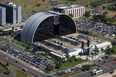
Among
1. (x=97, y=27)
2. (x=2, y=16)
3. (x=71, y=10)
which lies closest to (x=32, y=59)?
(x=2, y=16)

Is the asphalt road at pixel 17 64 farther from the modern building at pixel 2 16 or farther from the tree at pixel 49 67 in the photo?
the modern building at pixel 2 16

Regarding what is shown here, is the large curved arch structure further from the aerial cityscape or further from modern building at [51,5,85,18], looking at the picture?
modern building at [51,5,85,18]

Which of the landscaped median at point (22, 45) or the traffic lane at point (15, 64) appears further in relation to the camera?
the landscaped median at point (22, 45)

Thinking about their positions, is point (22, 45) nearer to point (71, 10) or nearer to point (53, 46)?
point (53, 46)

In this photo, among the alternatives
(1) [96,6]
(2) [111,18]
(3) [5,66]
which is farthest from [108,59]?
(1) [96,6]

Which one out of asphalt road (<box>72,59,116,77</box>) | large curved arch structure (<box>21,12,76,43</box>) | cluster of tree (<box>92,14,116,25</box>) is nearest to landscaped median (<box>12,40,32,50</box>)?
large curved arch structure (<box>21,12,76,43</box>)

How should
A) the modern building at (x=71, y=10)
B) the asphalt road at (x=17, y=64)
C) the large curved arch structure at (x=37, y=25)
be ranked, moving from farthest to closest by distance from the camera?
the modern building at (x=71, y=10)
the large curved arch structure at (x=37, y=25)
the asphalt road at (x=17, y=64)

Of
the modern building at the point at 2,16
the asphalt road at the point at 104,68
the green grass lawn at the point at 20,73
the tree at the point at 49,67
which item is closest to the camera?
the green grass lawn at the point at 20,73

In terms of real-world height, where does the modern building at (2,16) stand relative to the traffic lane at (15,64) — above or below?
above

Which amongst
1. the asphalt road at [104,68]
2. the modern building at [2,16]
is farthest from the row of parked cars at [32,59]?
the modern building at [2,16]
